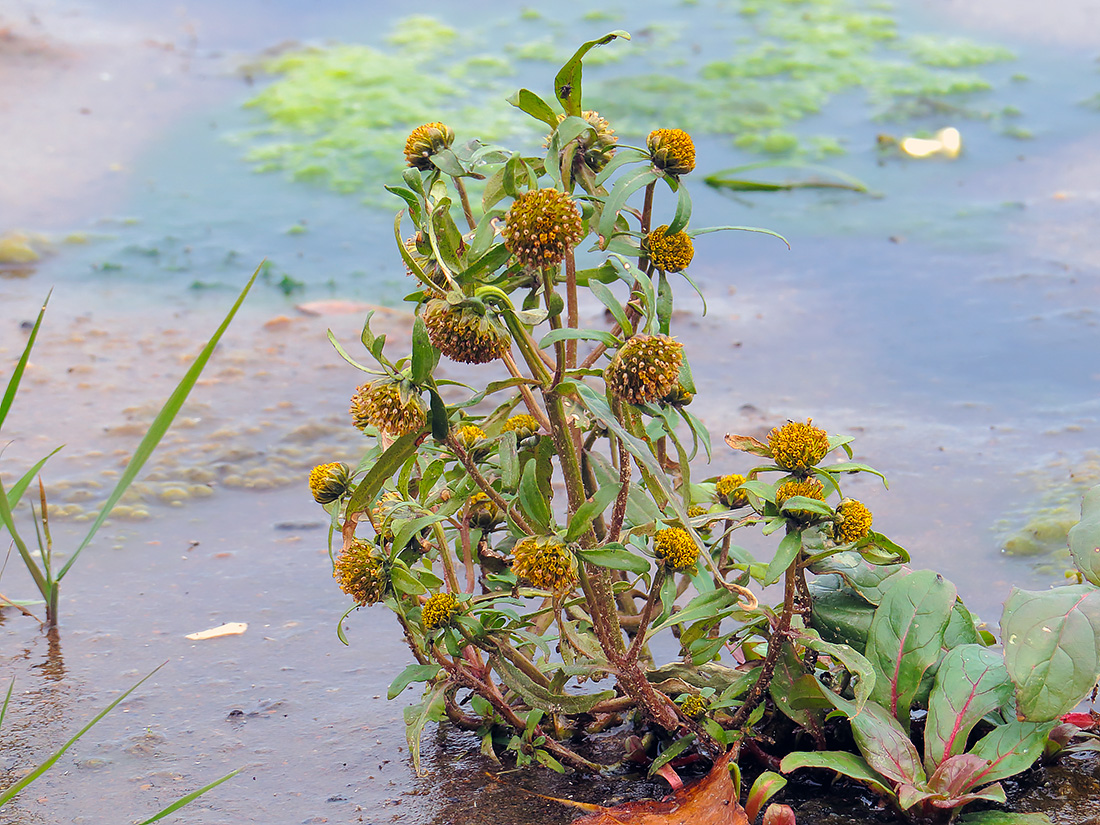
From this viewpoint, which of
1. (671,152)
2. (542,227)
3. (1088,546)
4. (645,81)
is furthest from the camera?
(645,81)

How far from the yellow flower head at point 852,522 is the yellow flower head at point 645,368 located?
37 cm

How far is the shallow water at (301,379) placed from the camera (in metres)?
2.13

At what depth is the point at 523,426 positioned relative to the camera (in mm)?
1830

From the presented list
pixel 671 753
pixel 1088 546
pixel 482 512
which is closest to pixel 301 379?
pixel 482 512

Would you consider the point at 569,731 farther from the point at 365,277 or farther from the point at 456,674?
the point at 365,277

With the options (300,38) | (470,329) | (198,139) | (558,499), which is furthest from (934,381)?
(300,38)

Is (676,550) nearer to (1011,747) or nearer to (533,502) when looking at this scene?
(533,502)

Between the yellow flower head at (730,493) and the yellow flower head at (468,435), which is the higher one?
the yellow flower head at (468,435)

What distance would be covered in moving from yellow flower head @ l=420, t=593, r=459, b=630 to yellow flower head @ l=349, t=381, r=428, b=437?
370 mm

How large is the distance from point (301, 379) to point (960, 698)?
2.70 meters

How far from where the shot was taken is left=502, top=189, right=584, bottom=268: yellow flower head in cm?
146

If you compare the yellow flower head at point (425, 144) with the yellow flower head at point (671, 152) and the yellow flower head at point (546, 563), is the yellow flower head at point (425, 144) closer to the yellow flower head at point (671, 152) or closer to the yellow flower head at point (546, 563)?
the yellow flower head at point (671, 152)

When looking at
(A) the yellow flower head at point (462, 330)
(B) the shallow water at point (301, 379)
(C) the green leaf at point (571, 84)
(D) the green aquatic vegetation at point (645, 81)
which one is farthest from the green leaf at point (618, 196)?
(D) the green aquatic vegetation at point (645, 81)

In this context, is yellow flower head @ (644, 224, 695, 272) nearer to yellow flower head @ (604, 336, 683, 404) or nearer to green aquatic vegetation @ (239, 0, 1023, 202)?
yellow flower head @ (604, 336, 683, 404)
